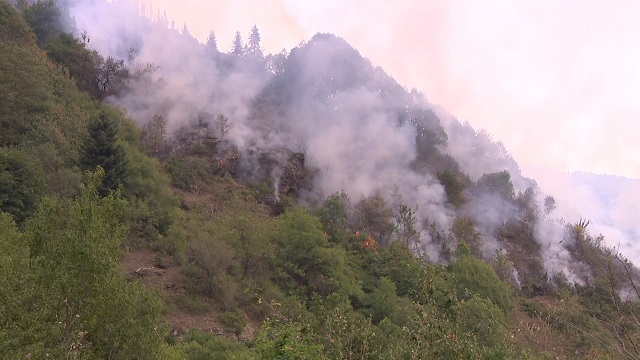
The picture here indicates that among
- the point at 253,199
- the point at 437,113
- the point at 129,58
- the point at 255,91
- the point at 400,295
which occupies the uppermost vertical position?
the point at 437,113

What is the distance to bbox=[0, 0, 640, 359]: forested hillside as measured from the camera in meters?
7.55

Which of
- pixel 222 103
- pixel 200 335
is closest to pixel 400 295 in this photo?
pixel 200 335

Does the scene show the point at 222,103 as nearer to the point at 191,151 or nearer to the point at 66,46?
the point at 191,151

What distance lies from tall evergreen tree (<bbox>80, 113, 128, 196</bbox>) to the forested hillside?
111mm

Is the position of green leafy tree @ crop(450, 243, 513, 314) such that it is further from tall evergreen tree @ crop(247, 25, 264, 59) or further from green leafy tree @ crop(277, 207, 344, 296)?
tall evergreen tree @ crop(247, 25, 264, 59)

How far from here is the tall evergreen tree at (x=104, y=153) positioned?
27078mm

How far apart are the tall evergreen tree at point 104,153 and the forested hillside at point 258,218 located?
0.11 meters

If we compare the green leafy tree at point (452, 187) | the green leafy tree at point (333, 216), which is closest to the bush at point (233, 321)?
the green leafy tree at point (333, 216)

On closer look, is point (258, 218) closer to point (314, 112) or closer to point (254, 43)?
point (314, 112)

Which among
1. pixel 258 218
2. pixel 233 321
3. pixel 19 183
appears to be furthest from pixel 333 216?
pixel 19 183

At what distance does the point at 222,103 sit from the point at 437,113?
36.1 metres

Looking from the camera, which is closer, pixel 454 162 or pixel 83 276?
pixel 83 276

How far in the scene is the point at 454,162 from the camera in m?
64.8

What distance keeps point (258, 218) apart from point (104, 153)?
13862 mm
